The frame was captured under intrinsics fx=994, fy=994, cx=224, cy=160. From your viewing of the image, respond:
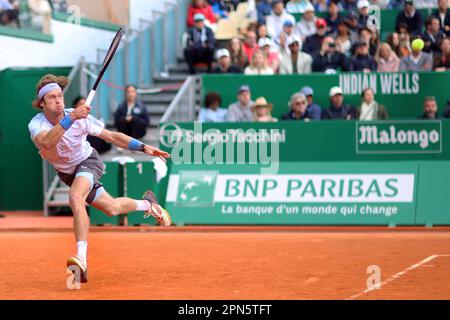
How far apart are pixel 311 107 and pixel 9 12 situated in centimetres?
707

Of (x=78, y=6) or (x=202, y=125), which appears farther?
(x=78, y=6)

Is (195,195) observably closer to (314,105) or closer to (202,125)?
(202,125)

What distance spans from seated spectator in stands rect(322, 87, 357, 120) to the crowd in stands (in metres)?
1.26

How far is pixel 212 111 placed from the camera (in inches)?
738

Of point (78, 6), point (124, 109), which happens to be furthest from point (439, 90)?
point (78, 6)

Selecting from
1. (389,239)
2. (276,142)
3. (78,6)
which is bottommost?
(389,239)

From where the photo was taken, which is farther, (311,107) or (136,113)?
(136,113)

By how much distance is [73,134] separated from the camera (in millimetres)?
9992

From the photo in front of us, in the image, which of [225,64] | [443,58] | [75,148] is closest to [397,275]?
[75,148]

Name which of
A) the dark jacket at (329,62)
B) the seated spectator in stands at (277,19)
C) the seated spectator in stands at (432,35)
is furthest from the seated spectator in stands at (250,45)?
the seated spectator in stands at (432,35)

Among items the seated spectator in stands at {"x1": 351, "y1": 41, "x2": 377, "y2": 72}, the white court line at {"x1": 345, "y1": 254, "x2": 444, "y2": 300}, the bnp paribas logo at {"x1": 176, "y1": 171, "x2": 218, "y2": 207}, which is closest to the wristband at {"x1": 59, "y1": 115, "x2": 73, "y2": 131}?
the white court line at {"x1": 345, "y1": 254, "x2": 444, "y2": 300}

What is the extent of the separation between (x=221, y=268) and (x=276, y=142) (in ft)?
23.2

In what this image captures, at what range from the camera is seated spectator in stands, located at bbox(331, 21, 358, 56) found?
65.5ft

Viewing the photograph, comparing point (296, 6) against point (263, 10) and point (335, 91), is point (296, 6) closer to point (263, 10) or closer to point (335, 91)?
point (263, 10)
